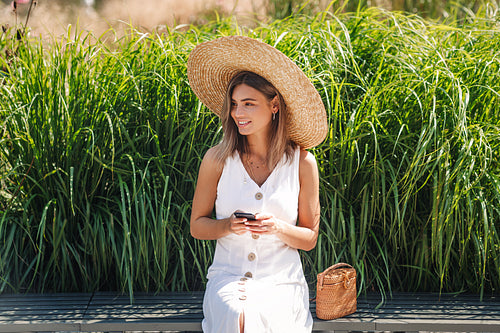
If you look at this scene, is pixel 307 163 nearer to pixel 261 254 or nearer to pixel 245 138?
pixel 245 138

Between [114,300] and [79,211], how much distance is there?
50 centimetres

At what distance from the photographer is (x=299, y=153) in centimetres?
254

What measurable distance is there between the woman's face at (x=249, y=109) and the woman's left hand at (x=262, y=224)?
0.38 metres

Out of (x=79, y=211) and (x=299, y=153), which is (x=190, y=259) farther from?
(x=299, y=153)

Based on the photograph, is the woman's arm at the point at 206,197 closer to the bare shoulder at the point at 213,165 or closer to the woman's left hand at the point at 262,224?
the bare shoulder at the point at 213,165

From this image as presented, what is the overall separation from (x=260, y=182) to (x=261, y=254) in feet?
1.07

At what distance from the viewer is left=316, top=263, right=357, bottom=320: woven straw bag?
2523 millimetres

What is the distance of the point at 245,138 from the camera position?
256cm

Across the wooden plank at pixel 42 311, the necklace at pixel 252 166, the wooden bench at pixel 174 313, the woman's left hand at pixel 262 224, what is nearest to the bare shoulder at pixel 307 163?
the necklace at pixel 252 166

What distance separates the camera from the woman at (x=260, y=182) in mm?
2307

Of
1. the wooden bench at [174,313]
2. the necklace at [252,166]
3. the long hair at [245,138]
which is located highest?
the long hair at [245,138]

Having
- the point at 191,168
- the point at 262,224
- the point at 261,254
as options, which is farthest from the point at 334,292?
the point at 191,168

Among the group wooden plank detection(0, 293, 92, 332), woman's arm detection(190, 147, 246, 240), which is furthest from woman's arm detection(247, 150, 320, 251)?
wooden plank detection(0, 293, 92, 332)

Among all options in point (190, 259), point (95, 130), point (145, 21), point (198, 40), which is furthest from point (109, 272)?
point (145, 21)
